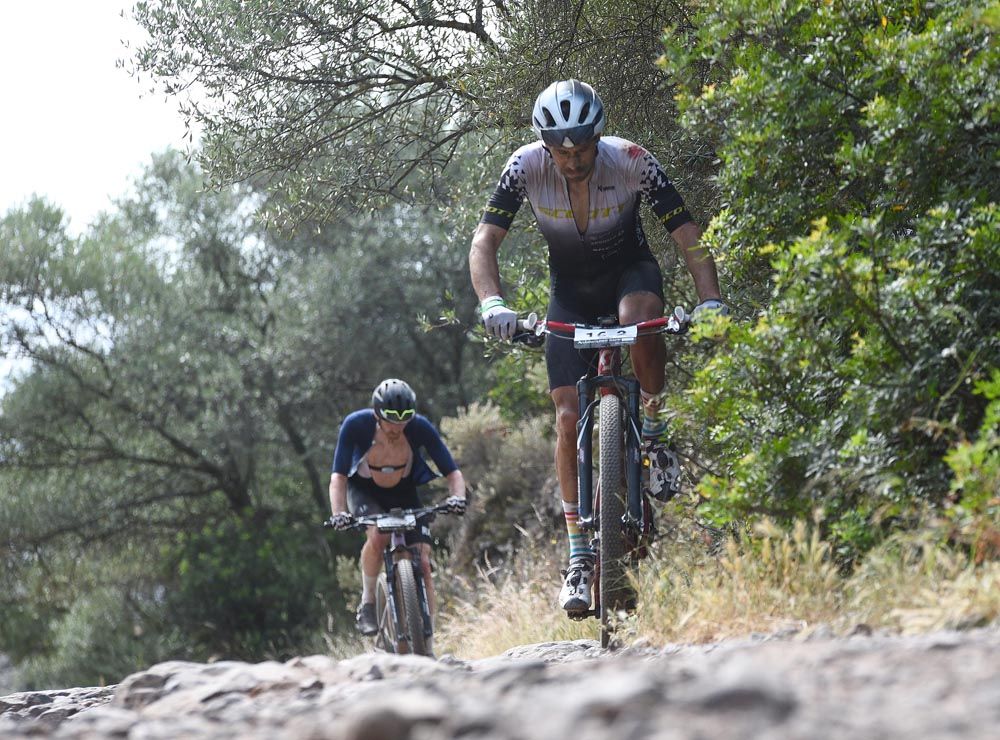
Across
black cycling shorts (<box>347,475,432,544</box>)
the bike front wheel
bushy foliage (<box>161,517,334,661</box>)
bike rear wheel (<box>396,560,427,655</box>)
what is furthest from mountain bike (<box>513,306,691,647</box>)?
bushy foliage (<box>161,517,334,661</box>)

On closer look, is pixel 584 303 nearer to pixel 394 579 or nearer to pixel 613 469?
pixel 613 469

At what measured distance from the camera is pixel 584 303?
270 inches

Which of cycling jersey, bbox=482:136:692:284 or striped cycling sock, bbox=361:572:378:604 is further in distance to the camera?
striped cycling sock, bbox=361:572:378:604

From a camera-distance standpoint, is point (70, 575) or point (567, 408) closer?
point (567, 408)

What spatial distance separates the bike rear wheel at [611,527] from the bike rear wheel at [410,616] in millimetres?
2368

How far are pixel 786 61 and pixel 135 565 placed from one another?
1949 cm

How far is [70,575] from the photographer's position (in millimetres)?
23047

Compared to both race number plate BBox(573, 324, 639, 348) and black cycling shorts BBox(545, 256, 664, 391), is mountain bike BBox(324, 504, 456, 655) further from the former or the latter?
race number plate BBox(573, 324, 639, 348)

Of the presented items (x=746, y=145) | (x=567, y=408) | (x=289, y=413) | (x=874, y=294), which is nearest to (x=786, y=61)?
(x=746, y=145)

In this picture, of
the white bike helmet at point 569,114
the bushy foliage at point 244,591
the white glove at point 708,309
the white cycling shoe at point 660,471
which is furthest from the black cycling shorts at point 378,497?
the bushy foliage at point 244,591

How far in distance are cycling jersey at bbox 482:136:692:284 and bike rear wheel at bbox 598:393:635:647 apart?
989 mm

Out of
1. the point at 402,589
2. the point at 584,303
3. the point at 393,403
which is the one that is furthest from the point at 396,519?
the point at 584,303

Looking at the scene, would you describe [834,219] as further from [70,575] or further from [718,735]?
[70,575]

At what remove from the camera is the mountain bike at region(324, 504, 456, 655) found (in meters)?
8.38
